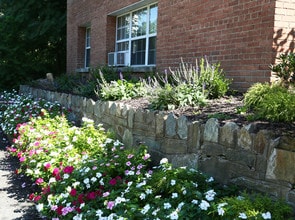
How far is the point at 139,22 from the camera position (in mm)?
9617

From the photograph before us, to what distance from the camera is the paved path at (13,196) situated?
4.10 metres

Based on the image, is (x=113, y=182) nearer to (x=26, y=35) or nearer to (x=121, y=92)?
(x=121, y=92)

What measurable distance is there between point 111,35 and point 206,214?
8.99m

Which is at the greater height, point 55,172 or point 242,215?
point 242,215

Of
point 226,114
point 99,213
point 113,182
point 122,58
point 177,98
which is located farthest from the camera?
point 122,58

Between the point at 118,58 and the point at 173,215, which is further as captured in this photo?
the point at 118,58

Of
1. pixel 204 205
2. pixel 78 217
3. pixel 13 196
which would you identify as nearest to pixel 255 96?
pixel 204 205

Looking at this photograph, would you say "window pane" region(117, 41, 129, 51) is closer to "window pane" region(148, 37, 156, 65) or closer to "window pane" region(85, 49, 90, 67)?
"window pane" region(148, 37, 156, 65)

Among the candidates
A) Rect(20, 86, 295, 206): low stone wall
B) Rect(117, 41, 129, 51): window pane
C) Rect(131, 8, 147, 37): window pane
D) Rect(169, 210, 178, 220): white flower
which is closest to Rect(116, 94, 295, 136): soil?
Rect(20, 86, 295, 206): low stone wall

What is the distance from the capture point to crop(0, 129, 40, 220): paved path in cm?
410

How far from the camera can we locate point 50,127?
6.32m

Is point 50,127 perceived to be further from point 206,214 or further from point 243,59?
point 206,214

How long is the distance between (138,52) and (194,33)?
3156 mm

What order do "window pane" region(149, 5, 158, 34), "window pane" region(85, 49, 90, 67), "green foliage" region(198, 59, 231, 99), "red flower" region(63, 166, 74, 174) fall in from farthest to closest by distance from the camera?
"window pane" region(85, 49, 90, 67)
"window pane" region(149, 5, 158, 34)
"green foliage" region(198, 59, 231, 99)
"red flower" region(63, 166, 74, 174)
